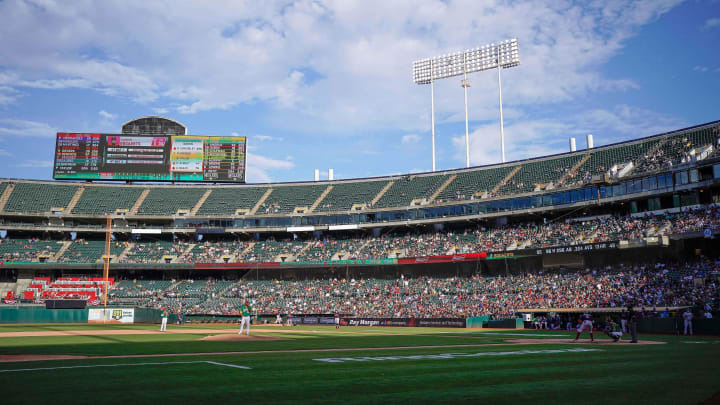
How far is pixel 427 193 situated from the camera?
67125 mm

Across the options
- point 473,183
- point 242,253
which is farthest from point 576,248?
point 242,253

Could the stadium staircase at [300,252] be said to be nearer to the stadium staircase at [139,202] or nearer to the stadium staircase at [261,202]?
the stadium staircase at [261,202]

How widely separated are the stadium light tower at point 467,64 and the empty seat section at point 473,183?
2.19 m

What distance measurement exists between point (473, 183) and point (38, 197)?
57768 mm

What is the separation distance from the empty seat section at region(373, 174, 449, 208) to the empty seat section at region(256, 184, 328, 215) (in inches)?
411

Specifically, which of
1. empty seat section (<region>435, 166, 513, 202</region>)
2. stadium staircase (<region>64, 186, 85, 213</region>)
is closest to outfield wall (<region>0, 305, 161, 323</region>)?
stadium staircase (<region>64, 186, 85, 213</region>)

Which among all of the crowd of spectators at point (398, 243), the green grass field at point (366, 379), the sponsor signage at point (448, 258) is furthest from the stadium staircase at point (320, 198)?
the green grass field at point (366, 379)

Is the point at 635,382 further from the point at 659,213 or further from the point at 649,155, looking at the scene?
the point at 649,155

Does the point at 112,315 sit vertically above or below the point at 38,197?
below

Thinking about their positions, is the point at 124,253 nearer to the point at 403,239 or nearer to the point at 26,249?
the point at 26,249

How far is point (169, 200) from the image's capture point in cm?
7625

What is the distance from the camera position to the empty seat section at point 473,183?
206ft

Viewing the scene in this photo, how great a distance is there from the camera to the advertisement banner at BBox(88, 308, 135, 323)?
53750mm

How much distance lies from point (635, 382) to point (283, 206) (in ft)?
212
